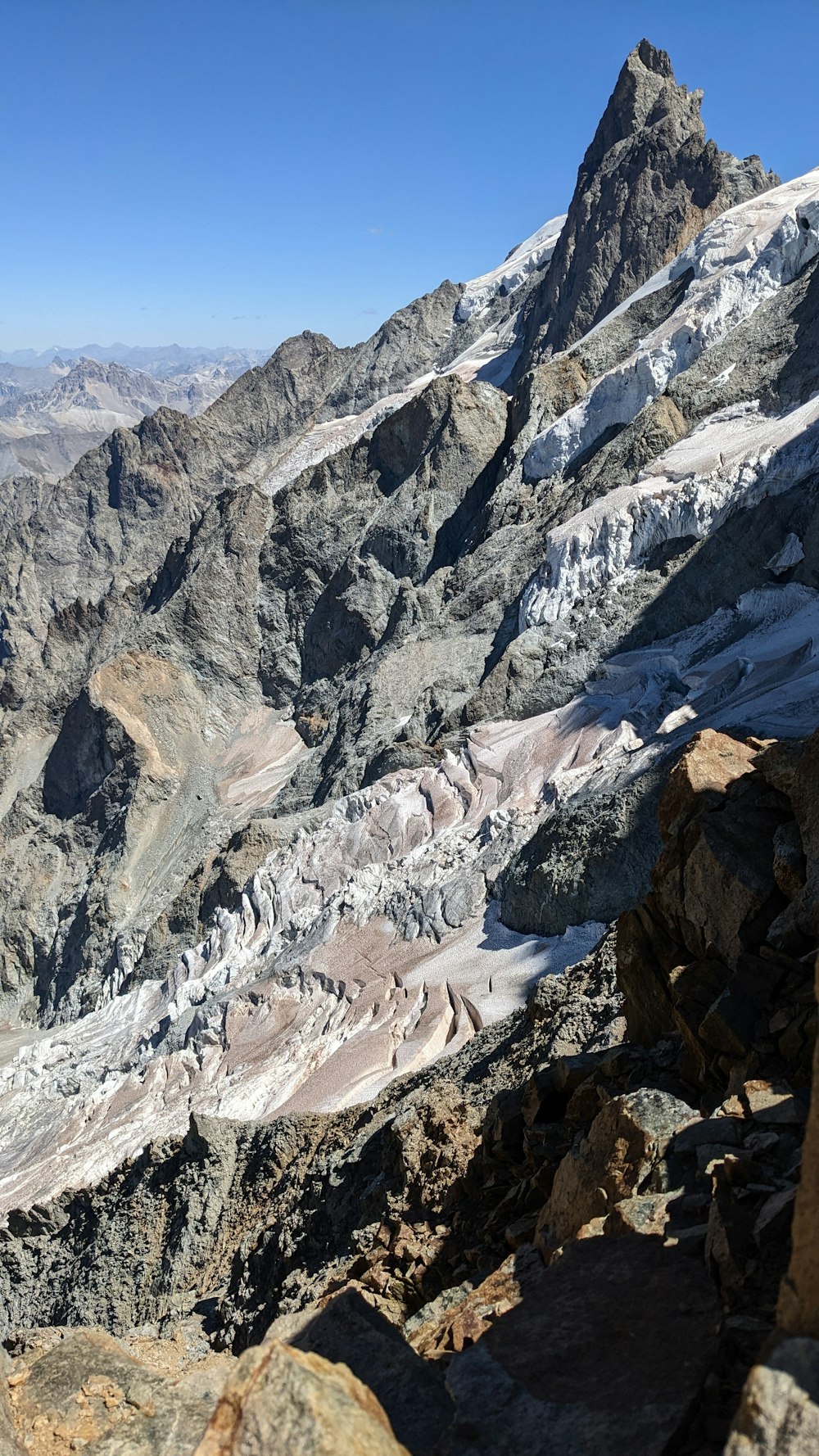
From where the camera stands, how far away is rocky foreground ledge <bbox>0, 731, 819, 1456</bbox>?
2.86 m

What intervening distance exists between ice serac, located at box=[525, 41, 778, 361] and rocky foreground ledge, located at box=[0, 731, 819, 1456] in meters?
43.3

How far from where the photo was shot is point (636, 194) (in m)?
47.0

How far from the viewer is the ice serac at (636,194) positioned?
45281 mm

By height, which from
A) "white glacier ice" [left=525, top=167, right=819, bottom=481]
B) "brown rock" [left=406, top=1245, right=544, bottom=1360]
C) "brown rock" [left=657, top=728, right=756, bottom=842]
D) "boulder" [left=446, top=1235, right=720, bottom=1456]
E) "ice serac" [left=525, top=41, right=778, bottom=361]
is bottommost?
"brown rock" [left=406, top=1245, right=544, bottom=1360]

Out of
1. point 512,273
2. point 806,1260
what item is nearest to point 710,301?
point 806,1260

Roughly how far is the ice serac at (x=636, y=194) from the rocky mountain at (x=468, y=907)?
24cm

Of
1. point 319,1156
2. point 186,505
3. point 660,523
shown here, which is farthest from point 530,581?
point 186,505

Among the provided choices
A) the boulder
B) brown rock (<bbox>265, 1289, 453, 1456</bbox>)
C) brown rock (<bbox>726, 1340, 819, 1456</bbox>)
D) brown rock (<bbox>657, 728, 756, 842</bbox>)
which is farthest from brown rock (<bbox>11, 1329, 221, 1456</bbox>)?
brown rock (<bbox>657, 728, 756, 842</bbox>)

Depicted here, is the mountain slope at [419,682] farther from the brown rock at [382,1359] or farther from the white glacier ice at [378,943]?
the brown rock at [382,1359]

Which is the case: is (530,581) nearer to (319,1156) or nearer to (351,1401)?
(319,1156)

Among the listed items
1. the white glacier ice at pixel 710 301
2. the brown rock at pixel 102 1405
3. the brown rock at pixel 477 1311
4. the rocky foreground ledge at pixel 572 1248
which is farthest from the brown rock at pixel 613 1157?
the white glacier ice at pixel 710 301

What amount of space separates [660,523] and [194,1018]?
16.8 metres

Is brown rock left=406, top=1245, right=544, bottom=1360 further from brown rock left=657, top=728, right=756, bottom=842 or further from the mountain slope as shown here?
the mountain slope

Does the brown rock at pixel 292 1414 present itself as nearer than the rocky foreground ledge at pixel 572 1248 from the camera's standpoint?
Yes
